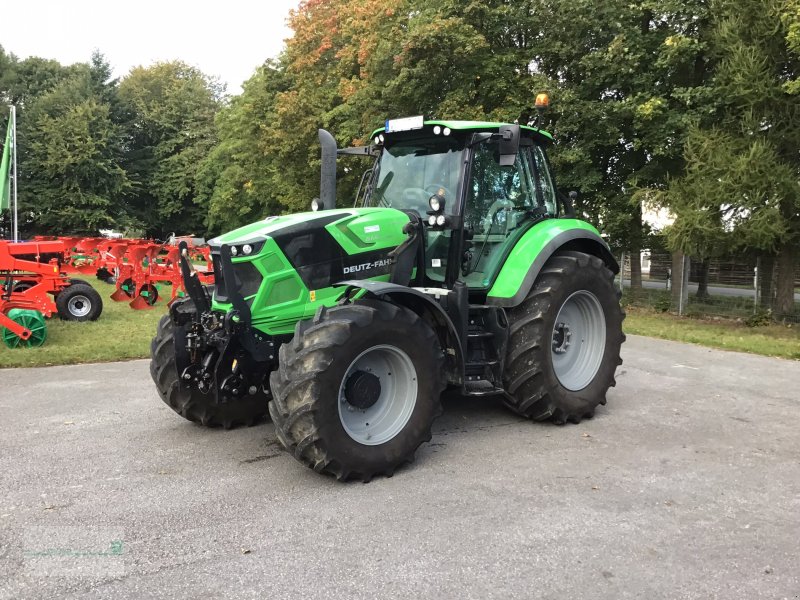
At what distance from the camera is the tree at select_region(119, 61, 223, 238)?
39.0 meters

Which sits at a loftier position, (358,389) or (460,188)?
(460,188)

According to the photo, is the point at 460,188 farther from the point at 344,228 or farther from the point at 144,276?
the point at 144,276

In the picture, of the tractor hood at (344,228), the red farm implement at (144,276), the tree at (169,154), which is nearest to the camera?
the tractor hood at (344,228)

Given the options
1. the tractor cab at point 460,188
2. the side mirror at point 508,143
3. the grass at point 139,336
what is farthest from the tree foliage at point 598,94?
the side mirror at point 508,143

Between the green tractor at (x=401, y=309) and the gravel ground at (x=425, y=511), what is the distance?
369 millimetres

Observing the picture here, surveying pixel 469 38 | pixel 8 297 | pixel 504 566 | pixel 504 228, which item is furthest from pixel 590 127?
pixel 504 566

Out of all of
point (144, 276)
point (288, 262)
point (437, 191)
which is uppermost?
point (437, 191)

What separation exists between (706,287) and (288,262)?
13.5 metres

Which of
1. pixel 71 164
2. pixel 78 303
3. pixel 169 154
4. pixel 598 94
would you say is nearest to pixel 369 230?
pixel 78 303

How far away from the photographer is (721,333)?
11844 mm

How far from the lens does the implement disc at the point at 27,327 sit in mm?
8820

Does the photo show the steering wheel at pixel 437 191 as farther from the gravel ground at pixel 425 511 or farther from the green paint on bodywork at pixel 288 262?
the gravel ground at pixel 425 511

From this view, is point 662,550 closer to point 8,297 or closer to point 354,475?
point 354,475

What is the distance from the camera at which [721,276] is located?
49.2 feet
